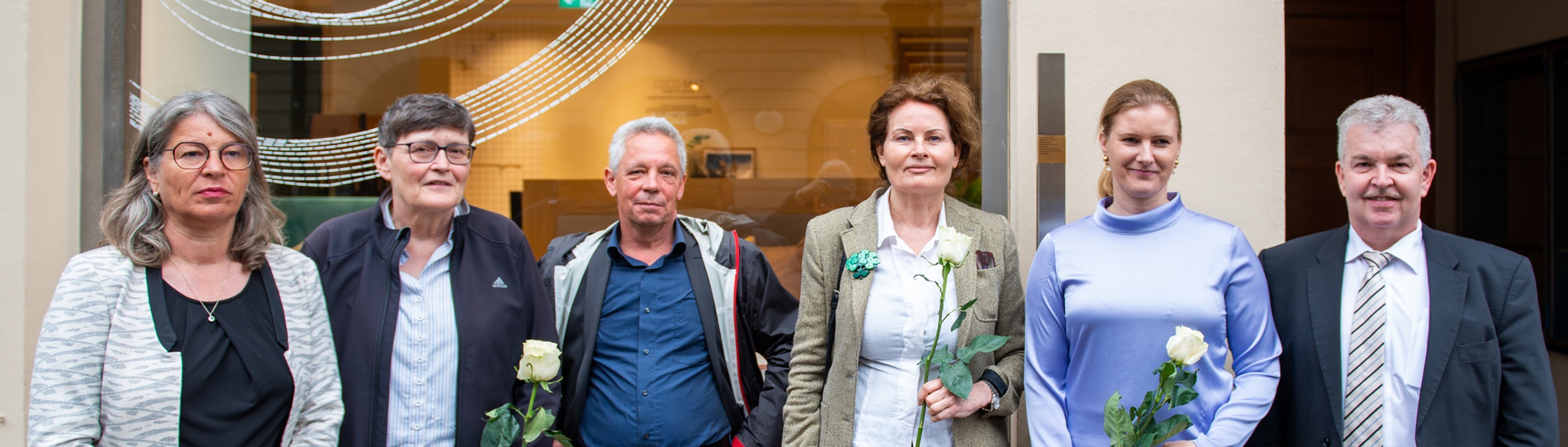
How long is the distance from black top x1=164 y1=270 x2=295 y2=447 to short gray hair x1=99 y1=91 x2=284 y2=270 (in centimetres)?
10

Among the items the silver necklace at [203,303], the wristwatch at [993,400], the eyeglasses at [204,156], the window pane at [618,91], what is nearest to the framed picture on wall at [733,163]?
the window pane at [618,91]

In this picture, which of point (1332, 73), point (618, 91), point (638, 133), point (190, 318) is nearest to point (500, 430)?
point (190, 318)

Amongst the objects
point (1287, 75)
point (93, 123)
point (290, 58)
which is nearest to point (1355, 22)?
point (1287, 75)

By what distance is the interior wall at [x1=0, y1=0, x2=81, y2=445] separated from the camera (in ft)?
10.3

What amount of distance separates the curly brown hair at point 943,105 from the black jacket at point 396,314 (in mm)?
1176

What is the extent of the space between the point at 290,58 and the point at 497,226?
6.14 feet

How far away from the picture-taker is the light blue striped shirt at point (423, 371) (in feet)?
7.64

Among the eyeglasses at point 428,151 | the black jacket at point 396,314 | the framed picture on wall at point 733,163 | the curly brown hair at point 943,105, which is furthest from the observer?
the framed picture on wall at point 733,163

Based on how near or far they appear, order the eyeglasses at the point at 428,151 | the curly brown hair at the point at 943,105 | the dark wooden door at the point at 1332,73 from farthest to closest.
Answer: the dark wooden door at the point at 1332,73
the curly brown hair at the point at 943,105
the eyeglasses at the point at 428,151

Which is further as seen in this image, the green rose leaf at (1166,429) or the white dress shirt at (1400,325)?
the white dress shirt at (1400,325)

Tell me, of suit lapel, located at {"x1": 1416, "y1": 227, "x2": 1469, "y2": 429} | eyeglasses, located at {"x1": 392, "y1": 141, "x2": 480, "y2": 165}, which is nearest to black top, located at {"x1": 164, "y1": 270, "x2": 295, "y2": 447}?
eyeglasses, located at {"x1": 392, "y1": 141, "x2": 480, "y2": 165}

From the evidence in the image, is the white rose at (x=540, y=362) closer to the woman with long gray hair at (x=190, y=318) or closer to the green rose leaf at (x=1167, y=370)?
the woman with long gray hair at (x=190, y=318)

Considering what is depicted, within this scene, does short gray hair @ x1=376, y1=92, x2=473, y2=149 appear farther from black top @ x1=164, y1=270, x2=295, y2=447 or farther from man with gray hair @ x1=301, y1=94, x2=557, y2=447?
black top @ x1=164, y1=270, x2=295, y2=447

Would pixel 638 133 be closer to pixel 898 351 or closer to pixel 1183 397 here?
pixel 898 351
